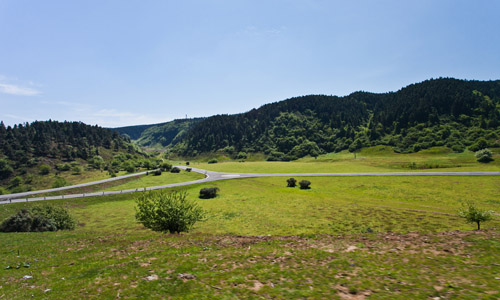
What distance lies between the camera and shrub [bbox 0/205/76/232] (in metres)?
29.6

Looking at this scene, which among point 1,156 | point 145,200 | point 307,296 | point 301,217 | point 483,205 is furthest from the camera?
point 1,156

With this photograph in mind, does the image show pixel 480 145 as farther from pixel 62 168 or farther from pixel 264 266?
pixel 62 168

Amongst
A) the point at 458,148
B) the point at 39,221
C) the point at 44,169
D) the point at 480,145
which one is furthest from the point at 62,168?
the point at 480,145

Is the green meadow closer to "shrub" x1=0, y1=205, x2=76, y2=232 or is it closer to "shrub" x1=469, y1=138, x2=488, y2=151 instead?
"shrub" x1=0, y1=205, x2=76, y2=232

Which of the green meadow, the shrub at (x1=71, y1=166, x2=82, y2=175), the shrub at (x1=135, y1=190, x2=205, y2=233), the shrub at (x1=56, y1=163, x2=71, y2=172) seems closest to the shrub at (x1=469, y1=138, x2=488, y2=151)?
the green meadow

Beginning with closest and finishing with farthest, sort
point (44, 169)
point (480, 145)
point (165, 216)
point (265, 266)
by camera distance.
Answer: point (265, 266), point (165, 216), point (44, 169), point (480, 145)

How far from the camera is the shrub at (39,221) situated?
2962cm

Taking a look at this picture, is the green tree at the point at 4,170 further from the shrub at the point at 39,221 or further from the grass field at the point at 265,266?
the grass field at the point at 265,266

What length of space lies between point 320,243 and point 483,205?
45.5 meters

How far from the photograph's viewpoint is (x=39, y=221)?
→ 30719mm

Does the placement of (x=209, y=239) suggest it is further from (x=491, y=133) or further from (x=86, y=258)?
(x=491, y=133)

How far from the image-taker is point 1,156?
164750 mm

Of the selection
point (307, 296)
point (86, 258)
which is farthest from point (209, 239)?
point (307, 296)

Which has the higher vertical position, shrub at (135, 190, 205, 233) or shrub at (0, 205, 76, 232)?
shrub at (135, 190, 205, 233)
